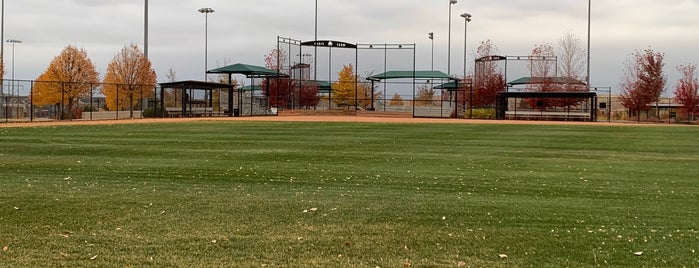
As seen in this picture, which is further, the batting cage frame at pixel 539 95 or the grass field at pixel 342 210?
the batting cage frame at pixel 539 95

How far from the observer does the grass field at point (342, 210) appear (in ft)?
20.1

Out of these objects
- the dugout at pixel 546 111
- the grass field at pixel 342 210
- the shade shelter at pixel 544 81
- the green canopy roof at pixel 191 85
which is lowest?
the grass field at pixel 342 210

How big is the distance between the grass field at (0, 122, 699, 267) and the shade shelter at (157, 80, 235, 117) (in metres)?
30.3

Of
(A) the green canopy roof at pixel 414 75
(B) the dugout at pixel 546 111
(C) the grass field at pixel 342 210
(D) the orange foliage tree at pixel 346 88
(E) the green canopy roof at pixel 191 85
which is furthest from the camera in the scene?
(D) the orange foliage tree at pixel 346 88

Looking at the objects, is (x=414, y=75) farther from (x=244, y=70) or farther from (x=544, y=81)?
(x=244, y=70)

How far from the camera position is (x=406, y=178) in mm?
11977

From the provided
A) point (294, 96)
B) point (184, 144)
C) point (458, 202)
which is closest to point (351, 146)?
point (184, 144)

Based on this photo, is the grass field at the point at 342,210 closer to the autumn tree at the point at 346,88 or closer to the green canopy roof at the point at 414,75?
the green canopy roof at the point at 414,75

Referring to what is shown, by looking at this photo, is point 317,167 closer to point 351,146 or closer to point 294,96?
point 351,146

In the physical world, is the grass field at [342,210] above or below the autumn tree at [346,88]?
below

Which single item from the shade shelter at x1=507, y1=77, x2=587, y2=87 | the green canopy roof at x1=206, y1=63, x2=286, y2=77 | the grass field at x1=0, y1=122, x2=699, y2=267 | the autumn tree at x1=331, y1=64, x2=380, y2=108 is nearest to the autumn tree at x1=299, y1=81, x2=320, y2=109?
the autumn tree at x1=331, y1=64, x2=380, y2=108

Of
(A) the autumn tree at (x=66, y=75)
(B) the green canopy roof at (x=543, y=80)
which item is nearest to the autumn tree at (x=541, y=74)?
(B) the green canopy roof at (x=543, y=80)

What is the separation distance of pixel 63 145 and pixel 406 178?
11019 mm

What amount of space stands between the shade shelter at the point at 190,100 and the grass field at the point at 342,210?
99.3 ft
